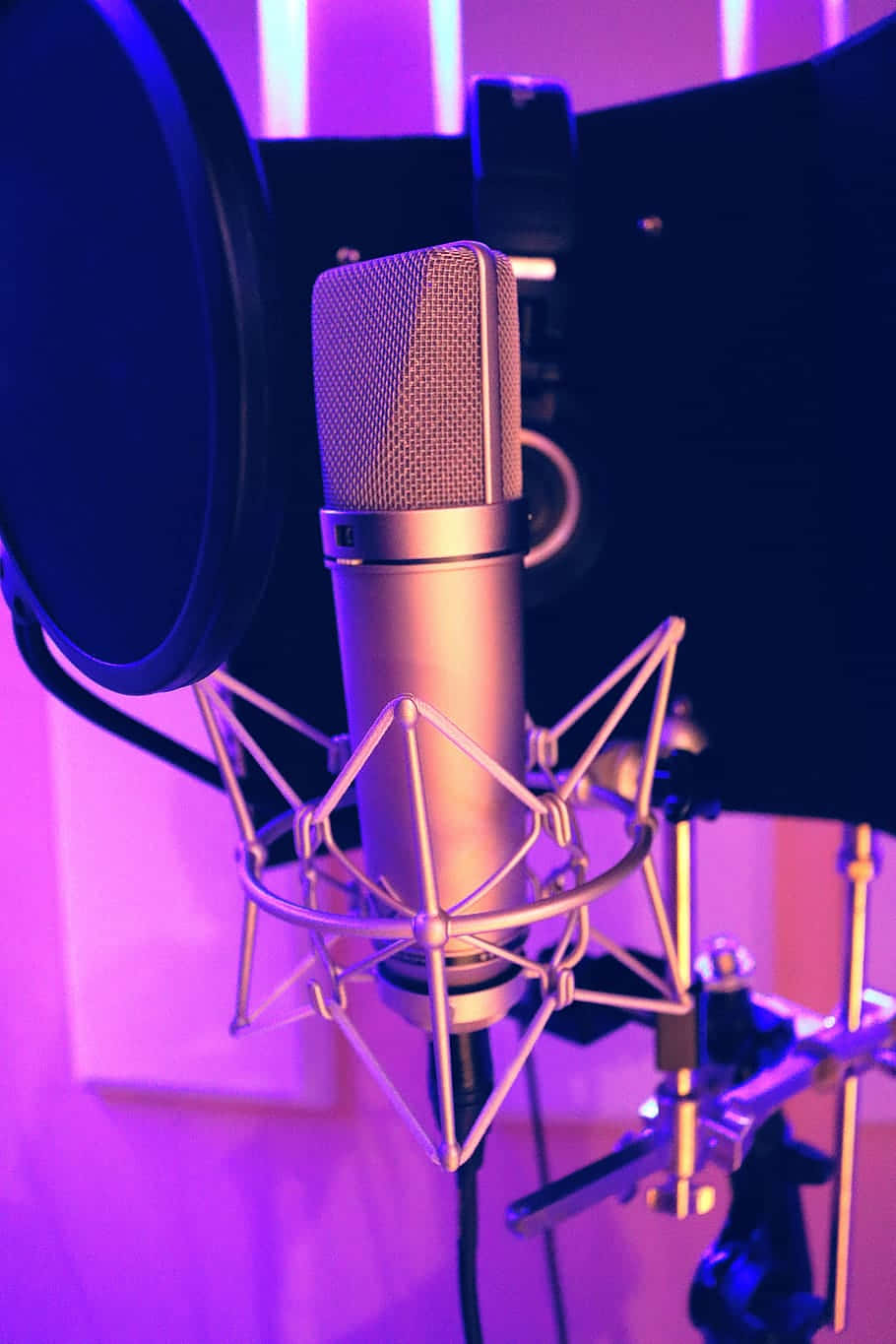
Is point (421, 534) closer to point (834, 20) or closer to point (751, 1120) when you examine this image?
point (751, 1120)

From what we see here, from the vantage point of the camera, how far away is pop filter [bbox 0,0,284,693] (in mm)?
329

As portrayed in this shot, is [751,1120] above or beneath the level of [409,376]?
beneath

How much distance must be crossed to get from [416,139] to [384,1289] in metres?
1.01

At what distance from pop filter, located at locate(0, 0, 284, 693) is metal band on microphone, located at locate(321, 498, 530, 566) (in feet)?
0.17

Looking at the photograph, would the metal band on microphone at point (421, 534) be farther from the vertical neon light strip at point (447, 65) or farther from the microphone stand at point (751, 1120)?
the vertical neon light strip at point (447, 65)

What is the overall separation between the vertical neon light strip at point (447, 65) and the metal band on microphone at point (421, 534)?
0.66 m

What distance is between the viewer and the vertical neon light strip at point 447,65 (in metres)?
0.92

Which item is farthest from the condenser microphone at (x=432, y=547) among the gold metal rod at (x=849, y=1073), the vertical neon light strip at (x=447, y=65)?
the vertical neon light strip at (x=447, y=65)

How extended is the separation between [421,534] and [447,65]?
73cm

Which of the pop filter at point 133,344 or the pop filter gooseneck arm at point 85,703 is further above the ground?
the pop filter at point 133,344

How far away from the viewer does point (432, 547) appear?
40cm

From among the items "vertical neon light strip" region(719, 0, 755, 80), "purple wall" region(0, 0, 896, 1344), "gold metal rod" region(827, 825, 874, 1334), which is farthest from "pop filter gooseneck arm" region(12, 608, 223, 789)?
"vertical neon light strip" region(719, 0, 755, 80)

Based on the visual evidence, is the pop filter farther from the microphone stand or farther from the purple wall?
the purple wall

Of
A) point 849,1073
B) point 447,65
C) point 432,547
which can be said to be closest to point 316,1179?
point 849,1073
